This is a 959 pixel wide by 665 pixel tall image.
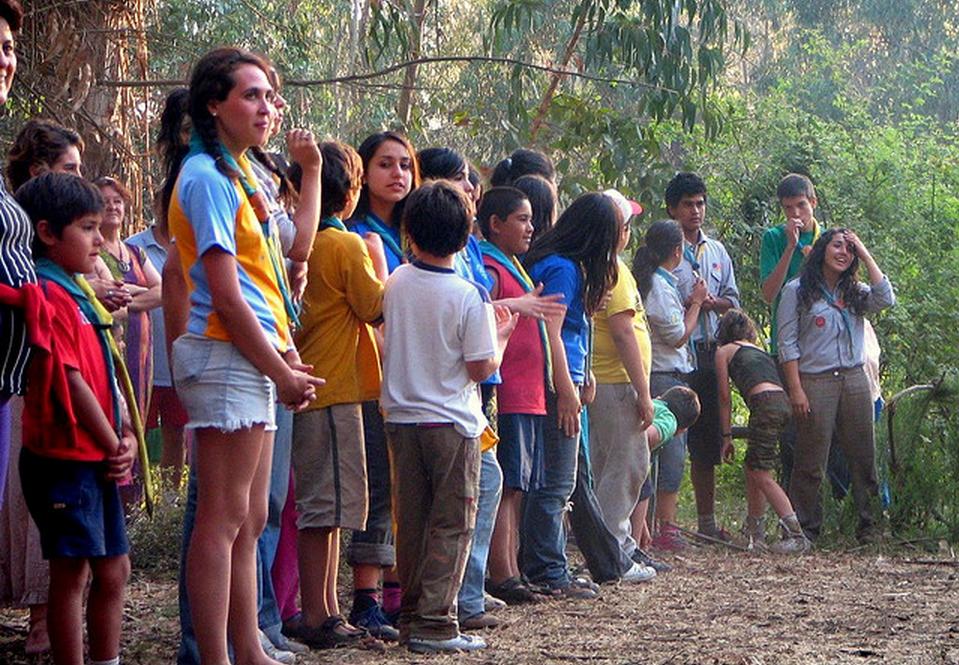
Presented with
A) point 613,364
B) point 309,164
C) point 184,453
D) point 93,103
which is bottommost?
point 184,453

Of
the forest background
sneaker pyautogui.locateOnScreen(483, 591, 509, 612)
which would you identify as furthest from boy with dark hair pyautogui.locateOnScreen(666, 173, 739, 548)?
sneaker pyautogui.locateOnScreen(483, 591, 509, 612)

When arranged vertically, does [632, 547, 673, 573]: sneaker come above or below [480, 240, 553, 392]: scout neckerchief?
below

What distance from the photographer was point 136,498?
675 cm

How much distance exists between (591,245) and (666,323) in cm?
143

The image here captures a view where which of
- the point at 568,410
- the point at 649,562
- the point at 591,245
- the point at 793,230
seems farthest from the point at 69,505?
the point at 793,230

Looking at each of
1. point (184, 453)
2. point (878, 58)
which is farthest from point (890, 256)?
point (878, 58)

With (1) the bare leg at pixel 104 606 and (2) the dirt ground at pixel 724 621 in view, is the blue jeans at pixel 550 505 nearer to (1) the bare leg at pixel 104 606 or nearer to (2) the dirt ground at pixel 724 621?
(2) the dirt ground at pixel 724 621

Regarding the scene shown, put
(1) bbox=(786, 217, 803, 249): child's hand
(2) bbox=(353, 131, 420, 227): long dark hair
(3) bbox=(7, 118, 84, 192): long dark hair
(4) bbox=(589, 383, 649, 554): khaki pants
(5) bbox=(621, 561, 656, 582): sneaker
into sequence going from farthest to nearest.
A: (1) bbox=(786, 217, 803, 249): child's hand, (4) bbox=(589, 383, 649, 554): khaki pants, (5) bbox=(621, 561, 656, 582): sneaker, (2) bbox=(353, 131, 420, 227): long dark hair, (3) bbox=(7, 118, 84, 192): long dark hair

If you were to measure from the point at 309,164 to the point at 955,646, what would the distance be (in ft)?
8.75

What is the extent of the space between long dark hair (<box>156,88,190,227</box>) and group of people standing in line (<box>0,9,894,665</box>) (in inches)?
0.4

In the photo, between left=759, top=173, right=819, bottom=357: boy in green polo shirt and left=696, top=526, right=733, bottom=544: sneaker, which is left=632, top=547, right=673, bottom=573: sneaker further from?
left=759, top=173, right=819, bottom=357: boy in green polo shirt

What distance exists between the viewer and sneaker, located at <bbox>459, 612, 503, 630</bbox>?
5.37 meters

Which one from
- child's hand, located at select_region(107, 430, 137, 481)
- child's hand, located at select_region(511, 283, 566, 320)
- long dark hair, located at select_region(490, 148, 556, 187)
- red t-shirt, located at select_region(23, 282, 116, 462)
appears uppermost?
long dark hair, located at select_region(490, 148, 556, 187)

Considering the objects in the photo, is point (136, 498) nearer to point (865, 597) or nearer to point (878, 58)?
point (865, 597)
